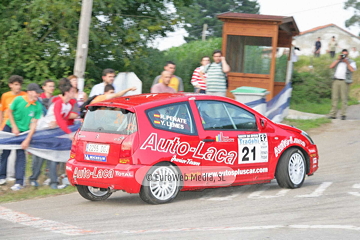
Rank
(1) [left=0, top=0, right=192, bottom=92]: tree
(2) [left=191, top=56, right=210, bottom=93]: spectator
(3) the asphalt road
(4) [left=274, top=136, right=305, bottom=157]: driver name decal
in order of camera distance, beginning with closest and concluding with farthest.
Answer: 1. (3) the asphalt road
2. (4) [left=274, top=136, right=305, bottom=157]: driver name decal
3. (2) [left=191, top=56, right=210, bottom=93]: spectator
4. (1) [left=0, top=0, right=192, bottom=92]: tree

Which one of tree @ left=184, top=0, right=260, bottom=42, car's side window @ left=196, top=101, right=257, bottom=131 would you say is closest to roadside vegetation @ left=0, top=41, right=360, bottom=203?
car's side window @ left=196, top=101, right=257, bottom=131

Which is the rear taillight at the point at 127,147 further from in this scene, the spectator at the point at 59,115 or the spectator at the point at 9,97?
the spectator at the point at 9,97

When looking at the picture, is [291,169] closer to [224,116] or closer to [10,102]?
[224,116]

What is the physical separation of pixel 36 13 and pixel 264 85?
298 inches

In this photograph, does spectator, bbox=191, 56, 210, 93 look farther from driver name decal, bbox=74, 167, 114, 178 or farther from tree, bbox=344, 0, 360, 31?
tree, bbox=344, 0, 360, 31

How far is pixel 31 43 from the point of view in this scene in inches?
687

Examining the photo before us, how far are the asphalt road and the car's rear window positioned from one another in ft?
3.64

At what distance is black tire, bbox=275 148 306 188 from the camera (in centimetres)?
955

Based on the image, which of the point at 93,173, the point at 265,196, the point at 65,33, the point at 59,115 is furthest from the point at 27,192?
the point at 65,33

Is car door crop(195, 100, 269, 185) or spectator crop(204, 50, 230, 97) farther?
spectator crop(204, 50, 230, 97)

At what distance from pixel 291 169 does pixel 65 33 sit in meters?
9.91

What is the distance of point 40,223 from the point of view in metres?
7.50

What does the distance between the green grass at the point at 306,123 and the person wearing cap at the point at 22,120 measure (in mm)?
8746

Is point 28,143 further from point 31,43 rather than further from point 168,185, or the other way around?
point 31,43
